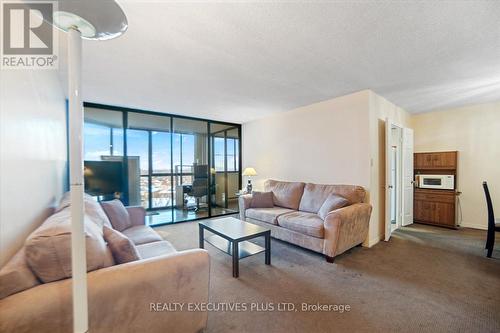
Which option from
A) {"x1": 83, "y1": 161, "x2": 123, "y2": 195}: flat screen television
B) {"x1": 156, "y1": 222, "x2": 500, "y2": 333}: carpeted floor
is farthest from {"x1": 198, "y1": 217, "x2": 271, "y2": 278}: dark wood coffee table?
{"x1": 83, "y1": 161, "x2": 123, "y2": 195}: flat screen television

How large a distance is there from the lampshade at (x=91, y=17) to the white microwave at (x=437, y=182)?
5.60 metres

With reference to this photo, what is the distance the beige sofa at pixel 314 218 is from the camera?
2.69 meters

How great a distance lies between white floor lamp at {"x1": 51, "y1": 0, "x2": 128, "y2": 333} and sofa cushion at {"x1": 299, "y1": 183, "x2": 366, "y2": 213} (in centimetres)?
315

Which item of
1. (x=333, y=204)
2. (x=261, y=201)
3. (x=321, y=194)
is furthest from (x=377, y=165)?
(x=261, y=201)

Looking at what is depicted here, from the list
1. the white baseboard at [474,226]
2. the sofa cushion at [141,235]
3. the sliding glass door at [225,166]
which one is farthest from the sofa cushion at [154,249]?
the white baseboard at [474,226]

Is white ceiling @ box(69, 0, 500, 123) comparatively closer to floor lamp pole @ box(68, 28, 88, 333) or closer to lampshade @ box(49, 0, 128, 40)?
lampshade @ box(49, 0, 128, 40)

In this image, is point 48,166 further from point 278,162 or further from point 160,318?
point 278,162

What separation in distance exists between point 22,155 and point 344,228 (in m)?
3.16

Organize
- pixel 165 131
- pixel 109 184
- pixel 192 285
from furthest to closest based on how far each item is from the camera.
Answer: pixel 165 131
pixel 109 184
pixel 192 285

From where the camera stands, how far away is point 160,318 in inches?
50.4

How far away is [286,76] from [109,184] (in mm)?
3403

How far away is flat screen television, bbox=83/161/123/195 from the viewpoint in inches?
134

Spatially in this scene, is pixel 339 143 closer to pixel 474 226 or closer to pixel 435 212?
pixel 435 212

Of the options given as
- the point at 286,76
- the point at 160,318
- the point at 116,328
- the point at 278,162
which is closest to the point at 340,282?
the point at 160,318
